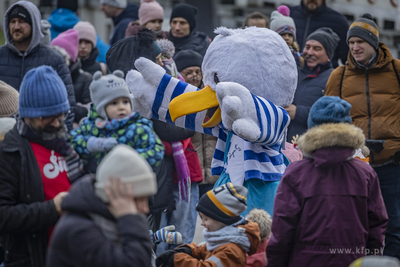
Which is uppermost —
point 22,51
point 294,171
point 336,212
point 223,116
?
point 22,51

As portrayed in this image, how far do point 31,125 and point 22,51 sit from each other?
258 centimetres

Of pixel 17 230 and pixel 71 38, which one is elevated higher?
pixel 71 38

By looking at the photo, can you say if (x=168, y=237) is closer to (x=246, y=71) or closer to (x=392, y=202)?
(x=246, y=71)

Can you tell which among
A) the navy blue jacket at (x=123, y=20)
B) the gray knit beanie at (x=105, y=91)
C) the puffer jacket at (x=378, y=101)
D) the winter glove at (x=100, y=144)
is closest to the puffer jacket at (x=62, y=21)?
the navy blue jacket at (x=123, y=20)

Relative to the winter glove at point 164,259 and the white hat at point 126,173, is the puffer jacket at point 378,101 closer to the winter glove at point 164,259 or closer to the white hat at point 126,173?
the winter glove at point 164,259

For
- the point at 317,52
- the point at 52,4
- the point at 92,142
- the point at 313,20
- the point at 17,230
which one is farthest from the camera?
the point at 52,4

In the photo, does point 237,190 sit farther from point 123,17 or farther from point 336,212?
point 123,17

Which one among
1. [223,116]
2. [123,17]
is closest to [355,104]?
[223,116]

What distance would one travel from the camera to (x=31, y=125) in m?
3.15

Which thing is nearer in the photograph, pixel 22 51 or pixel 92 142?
pixel 92 142

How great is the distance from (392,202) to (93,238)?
364 cm

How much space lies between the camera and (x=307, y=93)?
20.1 ft

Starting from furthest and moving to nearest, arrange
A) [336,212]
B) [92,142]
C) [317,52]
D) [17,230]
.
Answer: [317,52] → [92,142] → [336,212] → [17,230]

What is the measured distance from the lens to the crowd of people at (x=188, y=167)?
229cm
